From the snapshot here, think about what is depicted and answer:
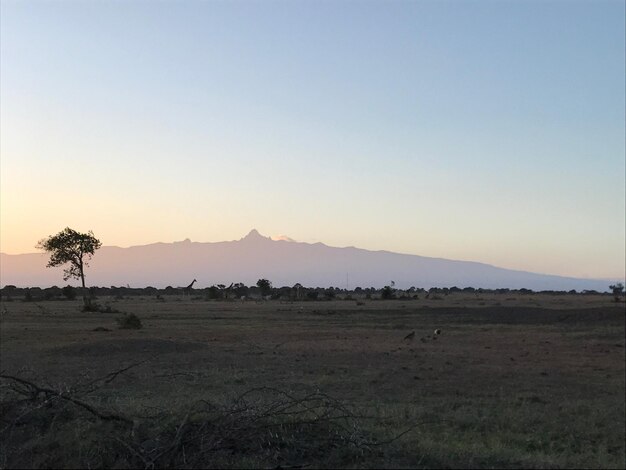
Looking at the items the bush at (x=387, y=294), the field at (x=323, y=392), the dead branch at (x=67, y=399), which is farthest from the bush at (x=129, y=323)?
the bush at (x=387, y=294)

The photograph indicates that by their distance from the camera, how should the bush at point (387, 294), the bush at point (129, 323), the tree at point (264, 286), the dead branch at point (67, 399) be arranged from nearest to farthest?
the dead branch at point (67, 399) < the bush at point (129, 323) < the bush at point (387, 294) < the tree at point (264, 286)

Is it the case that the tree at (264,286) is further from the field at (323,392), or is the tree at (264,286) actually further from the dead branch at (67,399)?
the dead branch at (67,399)

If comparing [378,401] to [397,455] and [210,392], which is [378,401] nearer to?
[210,392]

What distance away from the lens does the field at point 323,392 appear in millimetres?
5820

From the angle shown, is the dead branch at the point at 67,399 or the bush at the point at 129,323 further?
the bush at the point at 129,323

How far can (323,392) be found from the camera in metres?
14.6

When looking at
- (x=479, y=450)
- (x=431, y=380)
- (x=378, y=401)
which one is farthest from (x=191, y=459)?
(x=431, y=380)

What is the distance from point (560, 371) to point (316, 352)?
29.8ft

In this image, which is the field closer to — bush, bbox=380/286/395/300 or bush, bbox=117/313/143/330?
bush, bbox=117/313/143/330

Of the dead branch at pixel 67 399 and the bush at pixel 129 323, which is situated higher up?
the dead branch at pixel 67 399

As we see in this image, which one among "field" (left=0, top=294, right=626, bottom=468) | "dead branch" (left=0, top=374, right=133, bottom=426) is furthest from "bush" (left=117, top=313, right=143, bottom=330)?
"dead branch" (left=0, top=374, right=133, bottom=426)

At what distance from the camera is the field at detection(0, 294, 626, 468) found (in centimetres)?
582

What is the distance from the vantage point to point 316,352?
79.2ft

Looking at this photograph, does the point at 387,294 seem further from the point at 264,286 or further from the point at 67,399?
the point at 67,399
